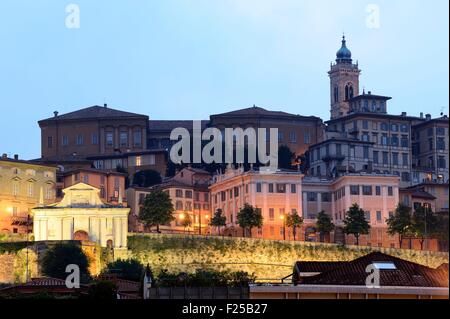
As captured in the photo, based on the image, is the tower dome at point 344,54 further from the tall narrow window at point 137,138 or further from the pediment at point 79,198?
the pediment at point 79,198

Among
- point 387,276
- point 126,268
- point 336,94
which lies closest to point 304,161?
point 336,94

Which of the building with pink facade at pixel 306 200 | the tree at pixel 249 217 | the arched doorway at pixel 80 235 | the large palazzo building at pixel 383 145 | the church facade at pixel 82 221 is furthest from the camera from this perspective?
the large palazzo building at pixel 383 145

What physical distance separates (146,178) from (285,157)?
13.6 metres

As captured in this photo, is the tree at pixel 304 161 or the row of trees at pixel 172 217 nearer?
the row of trees at pixel 172 217

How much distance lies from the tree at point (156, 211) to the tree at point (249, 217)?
5312 millimetres

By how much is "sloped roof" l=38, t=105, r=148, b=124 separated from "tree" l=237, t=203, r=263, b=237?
35194 mm

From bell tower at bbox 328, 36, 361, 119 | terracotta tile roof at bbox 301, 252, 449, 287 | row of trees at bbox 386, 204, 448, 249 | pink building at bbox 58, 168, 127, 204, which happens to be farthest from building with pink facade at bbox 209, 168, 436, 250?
terracotta tile roof at bbox 301, 252, 449, 287

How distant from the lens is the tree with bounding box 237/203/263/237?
369ft

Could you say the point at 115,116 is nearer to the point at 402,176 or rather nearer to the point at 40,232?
the point at 402,176

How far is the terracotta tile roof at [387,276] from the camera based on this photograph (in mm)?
50844

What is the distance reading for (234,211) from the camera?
392 feet

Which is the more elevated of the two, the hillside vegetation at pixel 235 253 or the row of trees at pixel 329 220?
Result: the row of trees at pixel 329 220

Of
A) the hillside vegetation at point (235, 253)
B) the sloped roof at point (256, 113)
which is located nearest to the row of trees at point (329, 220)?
the hillside vegetation at point (235, 253)
